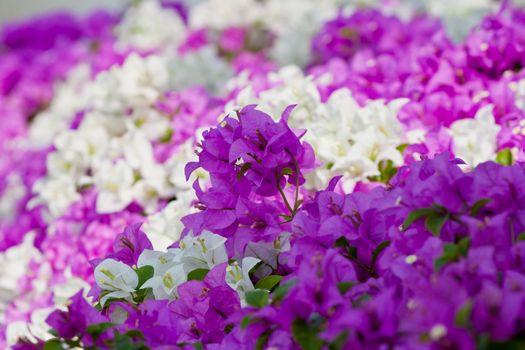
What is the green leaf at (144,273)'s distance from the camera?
53.2 inches

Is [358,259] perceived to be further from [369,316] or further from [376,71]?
[376,71]

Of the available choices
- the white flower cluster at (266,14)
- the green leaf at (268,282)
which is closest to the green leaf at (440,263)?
the green leaf at (268,282)

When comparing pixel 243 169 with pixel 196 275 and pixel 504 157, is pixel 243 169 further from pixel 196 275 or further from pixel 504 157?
pixel 504 157

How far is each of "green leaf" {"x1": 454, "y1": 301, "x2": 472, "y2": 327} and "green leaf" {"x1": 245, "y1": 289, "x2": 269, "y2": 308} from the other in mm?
319

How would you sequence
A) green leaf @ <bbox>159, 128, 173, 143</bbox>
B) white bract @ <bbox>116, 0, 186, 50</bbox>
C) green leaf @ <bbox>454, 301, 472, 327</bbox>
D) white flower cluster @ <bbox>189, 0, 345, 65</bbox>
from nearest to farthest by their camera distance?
green leaf @ <bbox>454, 301, 472, 327</bbox> → green leaf @ <bbox>159, 128, 173, 143</bbox> → white flower cluster @ <bbox>189, 0, 345, 65</bbox> → white bract @ <bbox>116, 0, 186, 50</bbox>

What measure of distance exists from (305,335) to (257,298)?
13 cm

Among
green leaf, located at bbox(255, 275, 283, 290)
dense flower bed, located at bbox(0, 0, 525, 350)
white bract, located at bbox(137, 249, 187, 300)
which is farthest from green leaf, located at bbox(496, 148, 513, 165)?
white bract, located at bbox(137, 249, 187, 300)

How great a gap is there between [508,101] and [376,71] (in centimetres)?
49

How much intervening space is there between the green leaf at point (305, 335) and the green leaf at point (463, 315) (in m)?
0.20

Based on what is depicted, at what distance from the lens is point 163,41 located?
3863mm

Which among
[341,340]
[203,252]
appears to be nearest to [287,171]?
[203,252]

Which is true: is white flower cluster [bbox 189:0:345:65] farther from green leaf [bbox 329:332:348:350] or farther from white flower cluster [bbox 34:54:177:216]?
green leaf [bbox 329:332:348:350]

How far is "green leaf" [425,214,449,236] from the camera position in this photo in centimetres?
104

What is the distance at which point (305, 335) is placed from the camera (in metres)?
0.97
